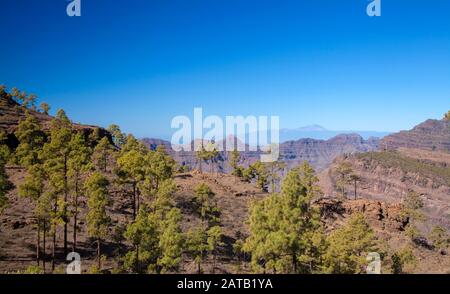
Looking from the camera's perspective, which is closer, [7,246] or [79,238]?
[7,246]

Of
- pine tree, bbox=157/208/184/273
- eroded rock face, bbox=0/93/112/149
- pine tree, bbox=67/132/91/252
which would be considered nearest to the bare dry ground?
pine tree, bbox=67/132/91/252

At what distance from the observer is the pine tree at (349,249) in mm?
39344

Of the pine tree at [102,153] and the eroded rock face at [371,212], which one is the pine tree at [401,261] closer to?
the eroded rock face at [371,212]

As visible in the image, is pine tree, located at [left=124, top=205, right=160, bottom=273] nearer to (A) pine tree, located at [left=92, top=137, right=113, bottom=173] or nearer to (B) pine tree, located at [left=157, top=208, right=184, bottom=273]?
(B) pine tree, located at [left=157, top=208, right=184, bottom=273]

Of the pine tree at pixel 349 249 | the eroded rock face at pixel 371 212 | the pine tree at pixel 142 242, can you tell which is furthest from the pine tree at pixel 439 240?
the pine tree at pixel 142 242

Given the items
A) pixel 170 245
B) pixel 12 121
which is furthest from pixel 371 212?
pixel 12 121

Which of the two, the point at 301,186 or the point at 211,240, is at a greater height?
the point at 301,186

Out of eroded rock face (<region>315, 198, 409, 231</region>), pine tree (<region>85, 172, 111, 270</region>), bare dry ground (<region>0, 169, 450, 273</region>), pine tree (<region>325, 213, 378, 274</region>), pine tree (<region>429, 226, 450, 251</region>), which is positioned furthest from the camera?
pine tree (<region>429, 226, 450, 251</region>)

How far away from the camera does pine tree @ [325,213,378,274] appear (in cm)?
3934

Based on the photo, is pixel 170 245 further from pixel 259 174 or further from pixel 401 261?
pixel 259 174

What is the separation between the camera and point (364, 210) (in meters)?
83.2
